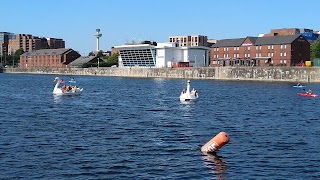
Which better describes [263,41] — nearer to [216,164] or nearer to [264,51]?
[264,51]

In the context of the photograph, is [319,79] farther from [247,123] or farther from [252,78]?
[247,123]

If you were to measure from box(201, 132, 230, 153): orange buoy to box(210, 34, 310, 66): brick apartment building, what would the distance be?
127 m

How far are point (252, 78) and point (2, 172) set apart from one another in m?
121

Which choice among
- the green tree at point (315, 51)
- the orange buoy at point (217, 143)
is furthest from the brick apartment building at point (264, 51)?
the orange buoy at point (217, 143)

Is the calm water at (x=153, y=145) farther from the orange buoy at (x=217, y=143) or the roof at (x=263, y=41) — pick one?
the roof at (x=263, y=41)

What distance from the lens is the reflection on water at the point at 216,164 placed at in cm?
2130

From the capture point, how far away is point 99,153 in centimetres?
2502

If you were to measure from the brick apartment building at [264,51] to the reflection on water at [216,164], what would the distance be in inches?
5035

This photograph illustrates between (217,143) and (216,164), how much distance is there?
6.40 feet

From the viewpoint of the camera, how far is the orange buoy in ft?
79.8

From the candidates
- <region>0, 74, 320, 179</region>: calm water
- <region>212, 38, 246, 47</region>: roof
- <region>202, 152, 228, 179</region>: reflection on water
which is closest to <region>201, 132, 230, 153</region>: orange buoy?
<region>202, 152, 228, 179</region>: reflection on water

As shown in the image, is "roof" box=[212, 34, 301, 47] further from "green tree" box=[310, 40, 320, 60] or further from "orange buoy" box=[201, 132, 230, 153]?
"orange buoy" box=[201, 132, 230, 153]

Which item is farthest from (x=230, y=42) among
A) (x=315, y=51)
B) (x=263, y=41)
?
(x=315, y=51)

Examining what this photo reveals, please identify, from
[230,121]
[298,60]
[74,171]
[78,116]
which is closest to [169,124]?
[230,121]
